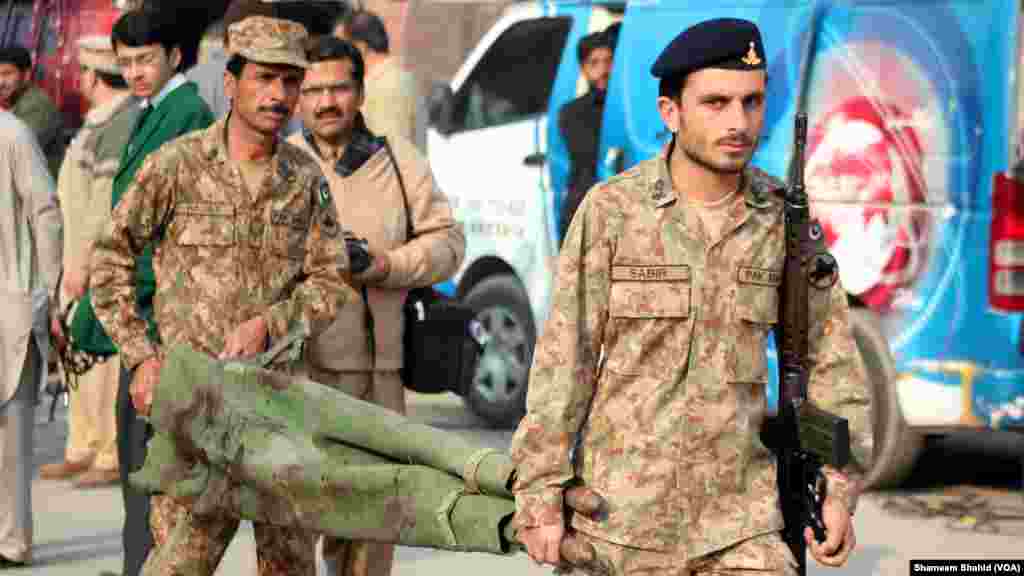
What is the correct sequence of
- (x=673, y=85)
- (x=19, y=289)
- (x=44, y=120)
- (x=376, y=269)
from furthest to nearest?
(x=44, y=120) → (x=19, y=289) → (x=376, y=269) → (x=673, y=85)

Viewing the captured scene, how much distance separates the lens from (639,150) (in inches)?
452

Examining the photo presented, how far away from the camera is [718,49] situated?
4.82 meters

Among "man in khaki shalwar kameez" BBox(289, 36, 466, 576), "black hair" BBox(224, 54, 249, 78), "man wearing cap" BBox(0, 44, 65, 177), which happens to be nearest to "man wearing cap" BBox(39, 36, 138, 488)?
"man wearing cap" BBox(0, 44, 65, 177)

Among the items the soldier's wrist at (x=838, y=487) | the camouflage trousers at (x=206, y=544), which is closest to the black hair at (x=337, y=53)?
the camouflage trousers at (x=206, y=544)

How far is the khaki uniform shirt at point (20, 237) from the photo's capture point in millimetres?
8898

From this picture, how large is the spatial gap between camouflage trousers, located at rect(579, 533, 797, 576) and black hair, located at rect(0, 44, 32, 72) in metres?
8.03

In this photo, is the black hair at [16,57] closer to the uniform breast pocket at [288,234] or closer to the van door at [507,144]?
the van door at [507,144]

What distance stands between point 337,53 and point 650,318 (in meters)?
2.92

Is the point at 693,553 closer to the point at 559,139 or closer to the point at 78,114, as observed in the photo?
the point at 559,139

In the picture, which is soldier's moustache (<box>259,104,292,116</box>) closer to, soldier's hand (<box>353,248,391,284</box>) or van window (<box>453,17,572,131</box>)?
soldier's hand (<box>353,248,391,284</box>)

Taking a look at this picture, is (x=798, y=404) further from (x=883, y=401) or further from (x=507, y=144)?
(x=507, y=144)

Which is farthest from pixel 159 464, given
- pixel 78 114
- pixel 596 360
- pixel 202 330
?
pixel 78 114

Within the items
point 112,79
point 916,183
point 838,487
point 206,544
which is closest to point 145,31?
point 206,544

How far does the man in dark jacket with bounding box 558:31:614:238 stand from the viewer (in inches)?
472
